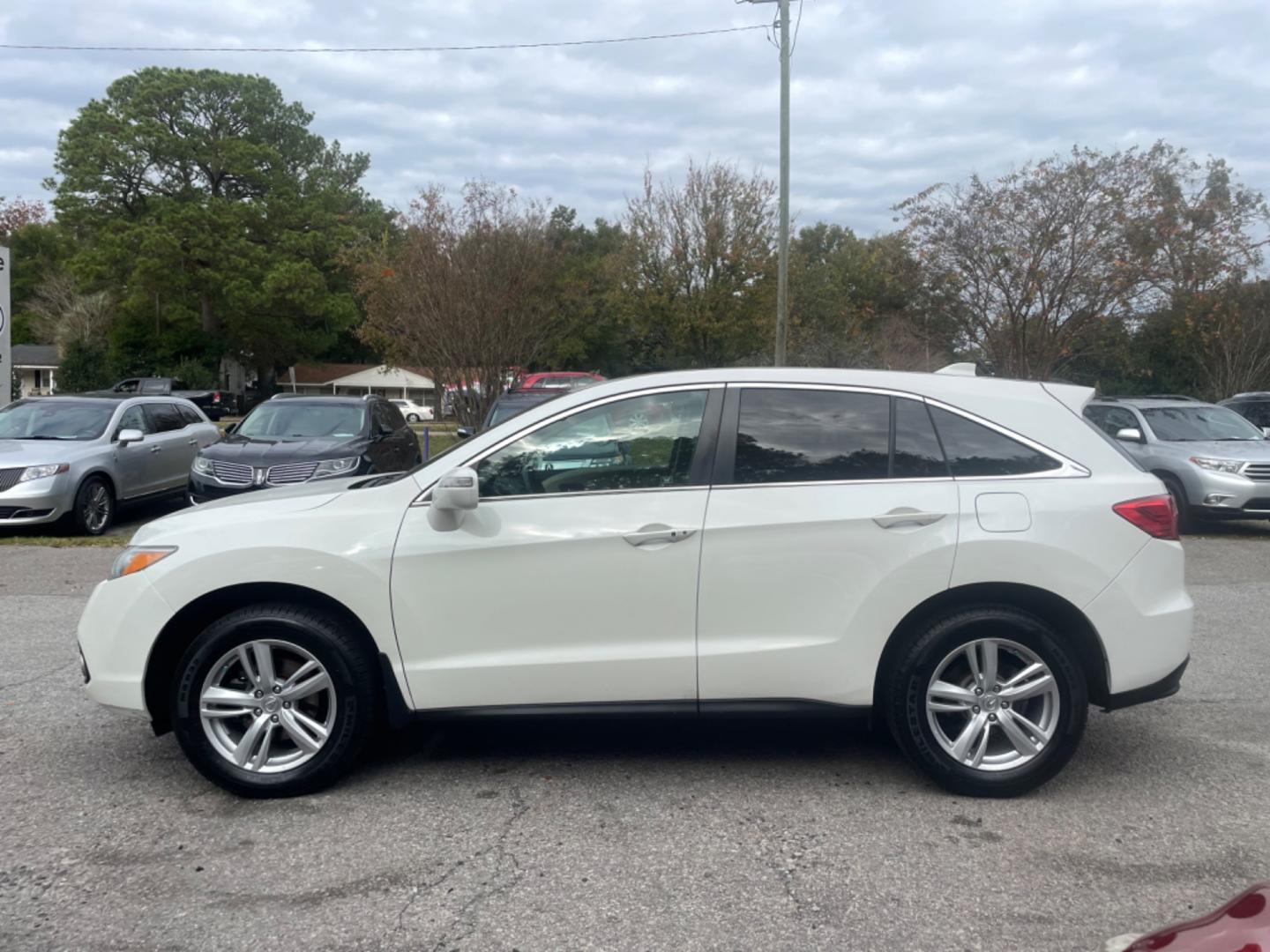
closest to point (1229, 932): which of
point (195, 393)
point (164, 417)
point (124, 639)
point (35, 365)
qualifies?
point (124, 639)

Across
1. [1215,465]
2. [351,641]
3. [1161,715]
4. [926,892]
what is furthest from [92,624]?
[1215,465]

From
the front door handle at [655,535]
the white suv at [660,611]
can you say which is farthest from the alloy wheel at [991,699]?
the front door handle at [655,535]

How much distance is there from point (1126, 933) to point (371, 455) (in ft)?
34.3

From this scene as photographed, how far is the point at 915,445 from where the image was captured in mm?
4387

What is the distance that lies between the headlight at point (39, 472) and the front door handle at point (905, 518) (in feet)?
33.1

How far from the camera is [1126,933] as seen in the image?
320 cm

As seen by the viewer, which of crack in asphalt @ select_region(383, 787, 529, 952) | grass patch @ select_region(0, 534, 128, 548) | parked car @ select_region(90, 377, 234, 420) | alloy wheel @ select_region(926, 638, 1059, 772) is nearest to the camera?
crack in asphalt @ select_region(383, 787, 529, 952)

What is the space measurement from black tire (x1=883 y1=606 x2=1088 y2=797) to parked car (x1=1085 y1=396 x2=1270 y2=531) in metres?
7.80

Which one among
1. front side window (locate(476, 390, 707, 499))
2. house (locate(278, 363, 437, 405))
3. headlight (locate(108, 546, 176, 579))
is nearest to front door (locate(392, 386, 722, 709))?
front side window (locate(476, 390, 707, 499))

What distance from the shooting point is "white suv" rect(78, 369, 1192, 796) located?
13.7 ft

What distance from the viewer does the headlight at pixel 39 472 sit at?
11.2m

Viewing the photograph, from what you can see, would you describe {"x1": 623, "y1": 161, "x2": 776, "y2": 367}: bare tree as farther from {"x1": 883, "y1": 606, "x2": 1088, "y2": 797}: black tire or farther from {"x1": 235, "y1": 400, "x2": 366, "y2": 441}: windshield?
{"x1": 883, "y1": 606, "x2": 1088, "y2": 797}: black tire

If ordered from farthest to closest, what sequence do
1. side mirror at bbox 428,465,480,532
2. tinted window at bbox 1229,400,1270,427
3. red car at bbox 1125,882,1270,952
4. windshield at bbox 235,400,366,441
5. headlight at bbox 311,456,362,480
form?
tinted window at bbox 1229,400,1270,427
windshield at bbox 235,400,366,441
headlight at bbox 311,456,362,480
side mirror at bbox 428,465,480,532
red car at bbox 1125,882,1270,952

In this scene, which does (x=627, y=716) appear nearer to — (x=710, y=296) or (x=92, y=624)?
(x=92, y=624)
